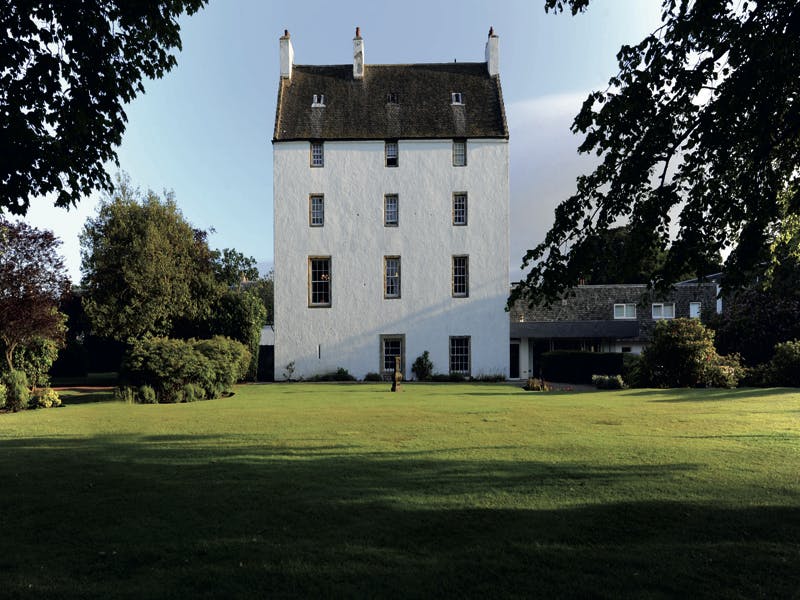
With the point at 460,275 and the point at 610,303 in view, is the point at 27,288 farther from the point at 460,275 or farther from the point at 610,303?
the point at 610,303

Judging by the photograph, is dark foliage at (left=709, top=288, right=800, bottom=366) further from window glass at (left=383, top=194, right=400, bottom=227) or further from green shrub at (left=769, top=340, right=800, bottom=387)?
window glass at (left=383, top=194, right=400, bottom=227)

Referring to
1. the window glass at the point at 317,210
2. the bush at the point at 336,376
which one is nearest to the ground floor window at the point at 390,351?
the bush at the point at 336,376

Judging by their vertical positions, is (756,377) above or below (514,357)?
below

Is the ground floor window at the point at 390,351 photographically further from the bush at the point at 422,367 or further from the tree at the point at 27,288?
the tree at the point at 27,288

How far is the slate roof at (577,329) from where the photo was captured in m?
40.0

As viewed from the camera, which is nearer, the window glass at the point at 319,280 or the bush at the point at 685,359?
the bush at the point at 685,359

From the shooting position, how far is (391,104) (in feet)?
122

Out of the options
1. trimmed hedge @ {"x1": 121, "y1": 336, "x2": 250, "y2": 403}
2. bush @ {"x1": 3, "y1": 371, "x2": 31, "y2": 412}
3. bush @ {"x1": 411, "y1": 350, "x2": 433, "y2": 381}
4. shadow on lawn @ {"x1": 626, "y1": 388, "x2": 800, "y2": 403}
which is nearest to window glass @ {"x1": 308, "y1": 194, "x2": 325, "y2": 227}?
bush @ {"x1": 411, "y1": 350, "x2": 433, "y2": 381}

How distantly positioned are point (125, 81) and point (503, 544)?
10548 mm

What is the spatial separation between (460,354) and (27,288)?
22628 mm

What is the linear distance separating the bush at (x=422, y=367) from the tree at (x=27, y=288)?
18.9 meters

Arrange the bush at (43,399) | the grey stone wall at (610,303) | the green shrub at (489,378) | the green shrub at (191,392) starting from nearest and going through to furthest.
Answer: the bush at (43,399) → the green shrub at (191,392) → the green shrub at (489,378) → the grey stone wall at (610,303)

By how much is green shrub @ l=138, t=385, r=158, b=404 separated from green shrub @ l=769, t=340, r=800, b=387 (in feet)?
81.0

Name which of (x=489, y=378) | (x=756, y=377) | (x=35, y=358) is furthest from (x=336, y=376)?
(x=756, y=377)
